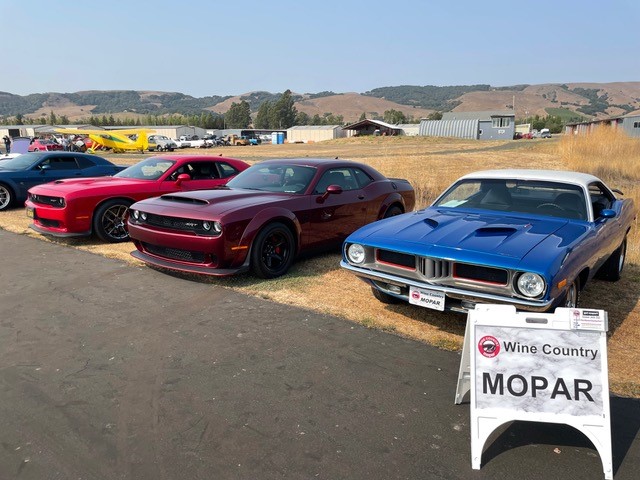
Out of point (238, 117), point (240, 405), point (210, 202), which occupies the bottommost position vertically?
point (240, 405)

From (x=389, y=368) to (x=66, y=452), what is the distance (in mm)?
2202

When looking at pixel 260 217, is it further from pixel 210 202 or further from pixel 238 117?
pixel 238 117

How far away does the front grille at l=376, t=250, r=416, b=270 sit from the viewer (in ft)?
14.9

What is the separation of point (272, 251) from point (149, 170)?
3892mm

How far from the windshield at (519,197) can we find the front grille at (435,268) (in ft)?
4.96

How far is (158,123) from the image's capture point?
5812 inches

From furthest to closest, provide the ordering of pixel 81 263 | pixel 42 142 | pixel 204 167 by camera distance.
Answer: pixel 42 142 < pixel 204 167 < pixel 81 263

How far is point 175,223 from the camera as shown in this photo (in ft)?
20.1

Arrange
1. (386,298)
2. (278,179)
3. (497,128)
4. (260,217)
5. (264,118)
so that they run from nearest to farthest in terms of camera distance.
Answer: (386,298) < (260,217) < (278,179) < (497,128) < (264,118)

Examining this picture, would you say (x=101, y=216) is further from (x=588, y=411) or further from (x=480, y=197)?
(x=588, y=411)

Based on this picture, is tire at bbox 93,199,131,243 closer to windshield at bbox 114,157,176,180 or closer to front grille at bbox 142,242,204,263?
windshield at bbox 114,157,176,180

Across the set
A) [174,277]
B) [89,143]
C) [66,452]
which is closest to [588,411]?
[66,452]

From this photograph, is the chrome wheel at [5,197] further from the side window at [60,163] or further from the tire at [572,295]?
the tire at [572,295]

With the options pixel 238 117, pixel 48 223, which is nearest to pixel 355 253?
pixel 48 223
